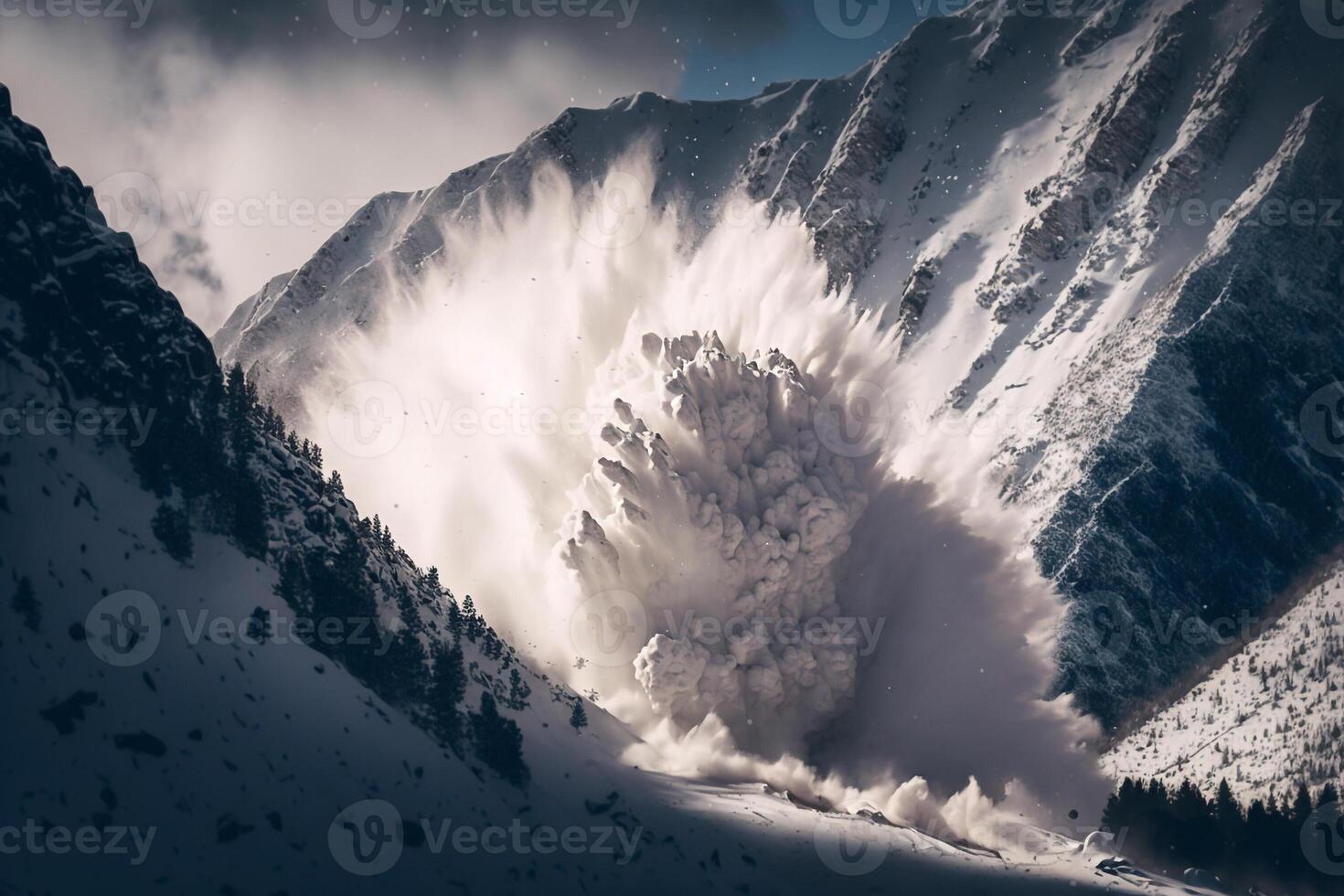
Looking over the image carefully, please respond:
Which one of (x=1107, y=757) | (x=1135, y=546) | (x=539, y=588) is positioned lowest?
(x=1107, y=757)

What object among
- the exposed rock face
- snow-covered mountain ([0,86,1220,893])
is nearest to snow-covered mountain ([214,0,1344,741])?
the exposed rock face

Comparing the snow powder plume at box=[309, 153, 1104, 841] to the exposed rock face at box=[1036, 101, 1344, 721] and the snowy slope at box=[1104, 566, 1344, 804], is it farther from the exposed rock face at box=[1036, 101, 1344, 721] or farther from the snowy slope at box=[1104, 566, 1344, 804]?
the exposed rock face at box=[1036, 101, 1344, 721]

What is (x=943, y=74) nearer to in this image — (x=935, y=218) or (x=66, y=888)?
(x=935, y=218)

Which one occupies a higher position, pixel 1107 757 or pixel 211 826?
pixel 1107 757

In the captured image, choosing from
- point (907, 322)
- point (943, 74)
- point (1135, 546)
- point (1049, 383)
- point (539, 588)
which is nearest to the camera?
point (1135, 546)

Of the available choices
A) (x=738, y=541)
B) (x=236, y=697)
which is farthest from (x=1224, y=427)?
(x=236, y=697)

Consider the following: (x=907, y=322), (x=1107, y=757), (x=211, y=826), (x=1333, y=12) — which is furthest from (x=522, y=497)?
(x=1333, y=12)
